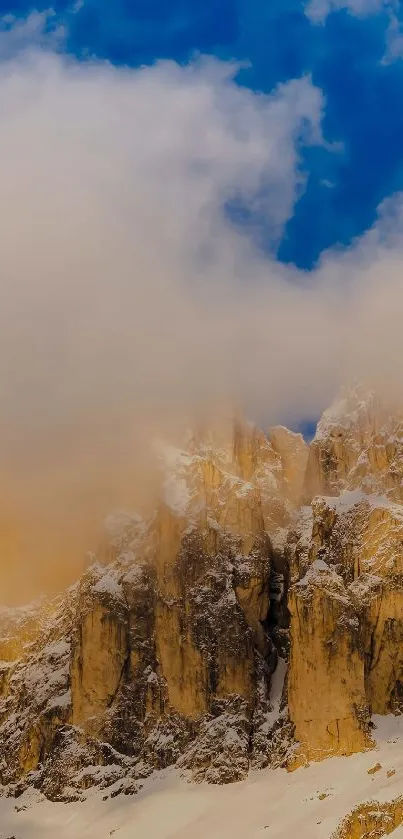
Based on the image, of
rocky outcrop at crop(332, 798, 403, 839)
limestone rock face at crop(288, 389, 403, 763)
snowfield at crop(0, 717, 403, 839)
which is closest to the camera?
rocky outcrop at crop(332, 798, 403, 839)

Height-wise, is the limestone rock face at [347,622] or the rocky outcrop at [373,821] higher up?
the limestone rock face at [347,622]

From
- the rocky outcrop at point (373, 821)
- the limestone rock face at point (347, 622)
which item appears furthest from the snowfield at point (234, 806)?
the limestone rock face at point (347, 622)

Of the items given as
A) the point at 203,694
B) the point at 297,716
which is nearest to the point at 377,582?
the point at 297,716

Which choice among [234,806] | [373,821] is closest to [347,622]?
[234,806]

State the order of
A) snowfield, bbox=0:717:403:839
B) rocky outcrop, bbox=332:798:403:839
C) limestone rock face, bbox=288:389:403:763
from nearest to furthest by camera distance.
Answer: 1. rocky outcrop, bbox=332:798:403:839
2. snowfield, bbox=0:717:403:839
3. limestone rock face, bbox=288:389:403:763

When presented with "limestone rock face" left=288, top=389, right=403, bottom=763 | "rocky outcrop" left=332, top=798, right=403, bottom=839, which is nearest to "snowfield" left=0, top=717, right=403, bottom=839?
"rocky outcrop" left=332, top=798, right=403, bottom=839

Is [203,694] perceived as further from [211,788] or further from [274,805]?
[274,805]

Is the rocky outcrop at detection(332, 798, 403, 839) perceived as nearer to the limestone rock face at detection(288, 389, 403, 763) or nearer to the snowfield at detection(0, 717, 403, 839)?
the snowfield at detection(0, 717, 403, 839)

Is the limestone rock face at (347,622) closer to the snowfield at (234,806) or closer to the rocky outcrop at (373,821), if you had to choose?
the snowfield at (234,806)
